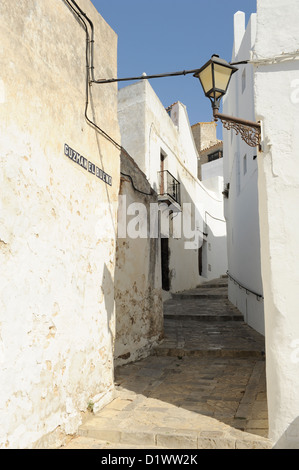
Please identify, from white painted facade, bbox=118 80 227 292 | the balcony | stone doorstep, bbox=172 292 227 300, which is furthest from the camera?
stone doorstep, bbox=172 292 227 300

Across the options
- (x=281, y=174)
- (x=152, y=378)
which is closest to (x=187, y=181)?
(x=152, y=378)

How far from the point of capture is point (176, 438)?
13.4 ft

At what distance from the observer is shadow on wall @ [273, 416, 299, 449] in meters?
3.80

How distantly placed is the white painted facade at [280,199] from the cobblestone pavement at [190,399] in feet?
1.58

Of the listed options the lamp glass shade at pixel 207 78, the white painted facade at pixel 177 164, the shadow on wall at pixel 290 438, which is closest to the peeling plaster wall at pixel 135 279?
the lamp glass shade at pixel 207 78

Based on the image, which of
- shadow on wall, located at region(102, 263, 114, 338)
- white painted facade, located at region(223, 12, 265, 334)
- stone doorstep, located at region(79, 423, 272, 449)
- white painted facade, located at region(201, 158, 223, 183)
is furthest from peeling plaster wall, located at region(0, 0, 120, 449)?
white painted facade, located at region(201, 158, 223, 183)

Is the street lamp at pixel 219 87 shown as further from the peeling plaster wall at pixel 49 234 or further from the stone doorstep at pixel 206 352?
the stone doorstep at pixel 206 352

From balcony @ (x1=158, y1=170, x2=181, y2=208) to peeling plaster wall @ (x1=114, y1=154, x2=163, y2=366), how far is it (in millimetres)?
5715

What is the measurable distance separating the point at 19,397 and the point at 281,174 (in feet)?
10.7

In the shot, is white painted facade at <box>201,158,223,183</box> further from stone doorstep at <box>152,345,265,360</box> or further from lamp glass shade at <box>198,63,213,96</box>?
lamp glass shade at <box>198,63,213,96</box>

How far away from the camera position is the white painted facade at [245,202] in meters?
10.1

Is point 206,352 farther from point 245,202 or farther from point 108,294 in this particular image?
point 245,202

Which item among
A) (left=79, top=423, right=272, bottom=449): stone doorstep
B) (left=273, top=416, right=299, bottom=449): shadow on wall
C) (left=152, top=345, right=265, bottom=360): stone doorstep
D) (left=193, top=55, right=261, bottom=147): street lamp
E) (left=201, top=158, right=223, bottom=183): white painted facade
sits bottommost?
(left=152, top=345, right=265, bottom=360): stone doorstep

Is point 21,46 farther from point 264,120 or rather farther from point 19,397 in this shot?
point 19,397
